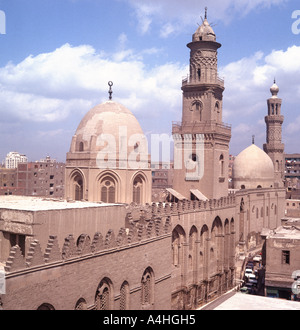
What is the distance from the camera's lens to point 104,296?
1698 centimetres

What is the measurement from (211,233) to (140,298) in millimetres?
15236

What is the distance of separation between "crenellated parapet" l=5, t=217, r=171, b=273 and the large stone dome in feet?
99.8

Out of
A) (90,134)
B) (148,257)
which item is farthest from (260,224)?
(148,257)

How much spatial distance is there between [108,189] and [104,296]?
12122 mm

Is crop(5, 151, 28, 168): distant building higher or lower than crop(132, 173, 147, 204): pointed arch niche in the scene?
higher

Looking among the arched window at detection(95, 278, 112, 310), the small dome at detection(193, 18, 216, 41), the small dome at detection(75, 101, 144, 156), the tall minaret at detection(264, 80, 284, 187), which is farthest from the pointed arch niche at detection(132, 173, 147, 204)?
the tall minaret at detection(264, 80, 284, 187)

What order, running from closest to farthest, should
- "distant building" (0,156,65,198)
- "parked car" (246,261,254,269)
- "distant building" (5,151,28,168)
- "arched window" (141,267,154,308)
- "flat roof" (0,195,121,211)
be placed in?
"flat roof" (0,195,121,211)
"arched window" (141,267,154,308)
"parked car" (246,261,254,269)
"distant building" (0,156,65,198)
"distant building" (5,151,28,168)

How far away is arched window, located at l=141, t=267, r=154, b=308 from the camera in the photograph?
20047mm

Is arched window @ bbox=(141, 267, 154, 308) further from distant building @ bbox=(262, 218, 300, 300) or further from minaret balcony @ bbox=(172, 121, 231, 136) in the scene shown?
minaret balcony @ bbox=(172, 121, 231, 136)

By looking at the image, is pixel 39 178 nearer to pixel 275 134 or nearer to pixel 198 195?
pixel 275 134

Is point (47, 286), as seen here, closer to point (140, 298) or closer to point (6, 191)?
point (140, 298)

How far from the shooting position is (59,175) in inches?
3029

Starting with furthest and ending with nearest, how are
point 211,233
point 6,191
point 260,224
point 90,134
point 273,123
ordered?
point 6,191 < point 273,123 < point 260,224 < point 211,233 < point 90,134

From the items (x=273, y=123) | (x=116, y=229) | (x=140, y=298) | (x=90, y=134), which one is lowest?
(x=140, y=298)
